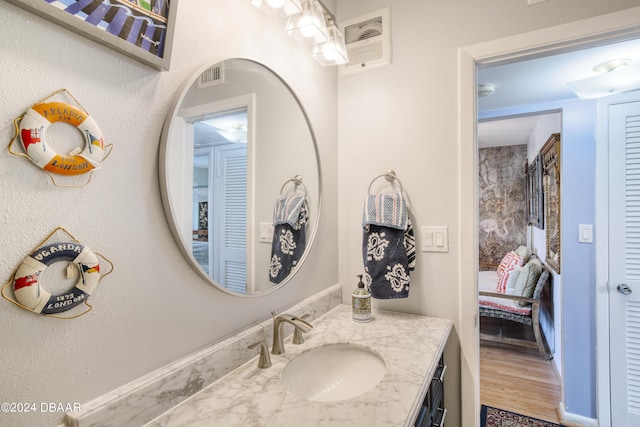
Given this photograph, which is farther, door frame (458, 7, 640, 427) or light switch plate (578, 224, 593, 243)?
light switch plate (578, 224, 593, 243)

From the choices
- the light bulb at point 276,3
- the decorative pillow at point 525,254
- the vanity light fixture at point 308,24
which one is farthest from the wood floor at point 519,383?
the light bulb at point 276,3

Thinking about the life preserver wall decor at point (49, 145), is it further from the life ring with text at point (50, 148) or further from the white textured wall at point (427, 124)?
the white textured wall at point (427, 124)

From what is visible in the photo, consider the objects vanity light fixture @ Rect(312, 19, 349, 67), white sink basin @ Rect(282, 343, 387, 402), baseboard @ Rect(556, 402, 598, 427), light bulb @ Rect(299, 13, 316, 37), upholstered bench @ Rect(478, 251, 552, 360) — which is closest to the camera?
white sink basin @ Rect(282, 343, 387, 402)

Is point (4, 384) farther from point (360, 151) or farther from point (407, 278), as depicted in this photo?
point (360, 151)

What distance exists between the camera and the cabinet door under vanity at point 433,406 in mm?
944

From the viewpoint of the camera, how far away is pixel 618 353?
1910 mm

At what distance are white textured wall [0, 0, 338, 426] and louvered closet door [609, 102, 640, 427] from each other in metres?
2.25

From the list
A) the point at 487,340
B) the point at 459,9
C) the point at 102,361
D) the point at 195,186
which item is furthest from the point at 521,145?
the point at 102,361

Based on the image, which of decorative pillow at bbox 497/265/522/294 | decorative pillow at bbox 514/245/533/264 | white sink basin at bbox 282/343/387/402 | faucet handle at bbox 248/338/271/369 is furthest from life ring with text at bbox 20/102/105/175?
decorative pillow at bbox 514/245/533/264

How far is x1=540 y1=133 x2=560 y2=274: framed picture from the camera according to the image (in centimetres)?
266

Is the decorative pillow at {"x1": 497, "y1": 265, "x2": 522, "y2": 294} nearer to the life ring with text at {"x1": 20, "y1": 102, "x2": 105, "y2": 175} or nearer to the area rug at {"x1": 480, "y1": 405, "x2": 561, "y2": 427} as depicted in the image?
the area rug at {"x1": 480, "y1": 405, "x2": 561, "y2": 427}

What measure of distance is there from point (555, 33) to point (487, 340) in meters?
2.98

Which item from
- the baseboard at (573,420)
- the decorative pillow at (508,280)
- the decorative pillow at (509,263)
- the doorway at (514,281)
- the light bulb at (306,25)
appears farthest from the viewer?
the decorative pillow at (509,263)

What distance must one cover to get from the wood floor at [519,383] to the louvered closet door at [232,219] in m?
2.27
